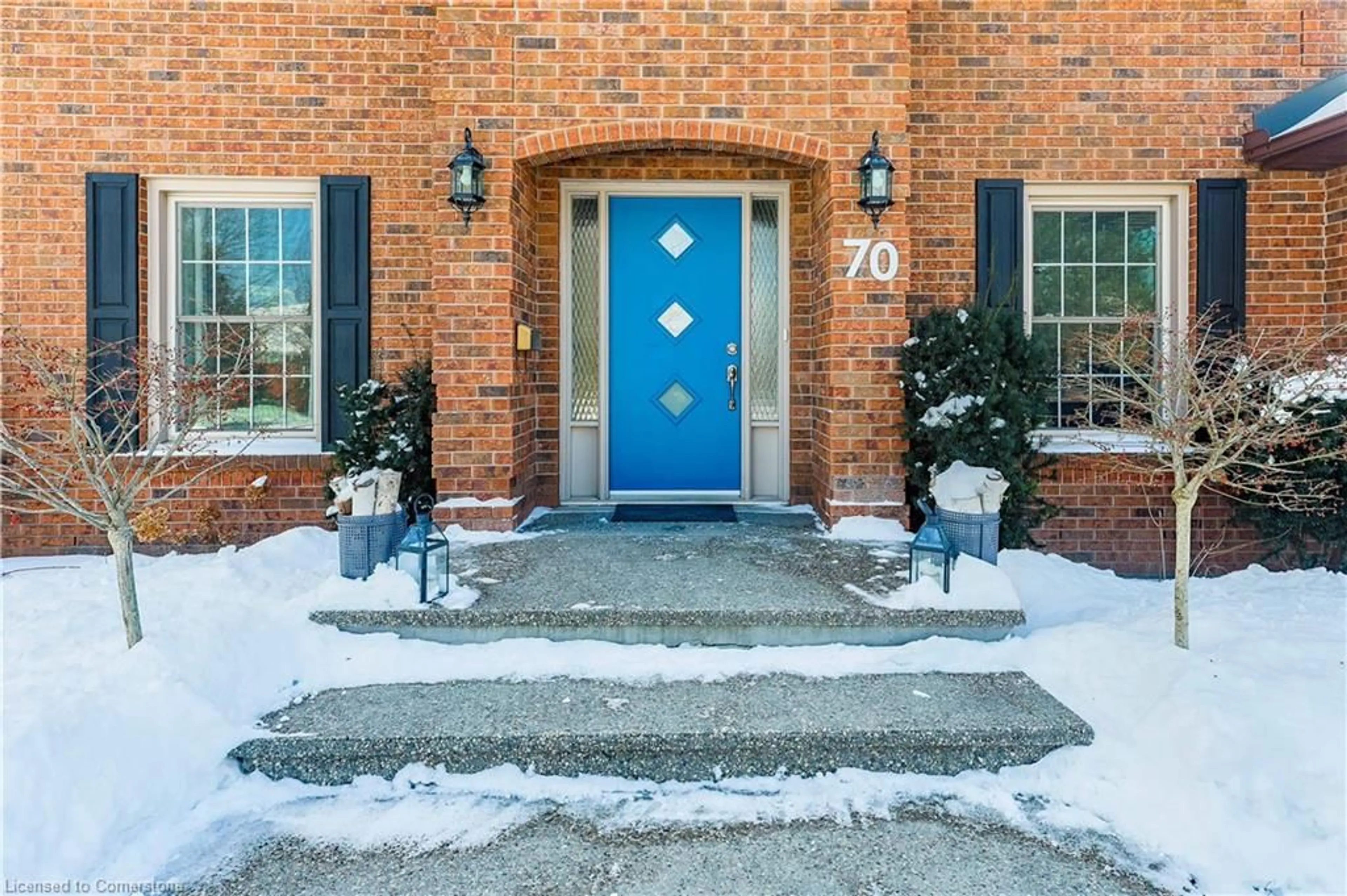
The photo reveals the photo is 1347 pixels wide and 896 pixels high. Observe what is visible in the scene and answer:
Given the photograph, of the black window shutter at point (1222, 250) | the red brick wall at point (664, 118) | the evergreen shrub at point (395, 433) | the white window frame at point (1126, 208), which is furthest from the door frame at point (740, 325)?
the black window shutter at point (1222, 250)

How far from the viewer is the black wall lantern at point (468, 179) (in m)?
5.20

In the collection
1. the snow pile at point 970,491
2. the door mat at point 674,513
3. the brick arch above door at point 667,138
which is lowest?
the door mat at point 674,513

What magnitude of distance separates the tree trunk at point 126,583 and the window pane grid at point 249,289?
9.20ft

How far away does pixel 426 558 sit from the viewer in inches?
159

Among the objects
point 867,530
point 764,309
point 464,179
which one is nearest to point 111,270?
point 464,179

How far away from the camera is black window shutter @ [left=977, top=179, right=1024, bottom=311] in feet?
19.9

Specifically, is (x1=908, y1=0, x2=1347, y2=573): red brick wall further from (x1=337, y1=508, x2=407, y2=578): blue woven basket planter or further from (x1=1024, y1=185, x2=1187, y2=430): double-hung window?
(x1=337, y1=508, x2=407, y2=578): blue woven basket planter

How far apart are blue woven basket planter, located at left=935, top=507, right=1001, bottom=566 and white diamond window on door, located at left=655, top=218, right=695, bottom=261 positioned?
9.75 ft

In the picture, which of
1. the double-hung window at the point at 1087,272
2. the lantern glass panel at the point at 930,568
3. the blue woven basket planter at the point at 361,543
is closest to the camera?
the lantern glass panel at the point at 930,568

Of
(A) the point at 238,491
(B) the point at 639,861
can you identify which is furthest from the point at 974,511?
(A) the point at 238,491

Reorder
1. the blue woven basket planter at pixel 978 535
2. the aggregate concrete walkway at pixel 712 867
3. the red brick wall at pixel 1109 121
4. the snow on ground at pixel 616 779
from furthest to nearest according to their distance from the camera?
the red brick wall at pixel 1109 121 < the blue woven basket planter at pixel 978 535 < the snow on ground at pixel 616 779 < the aggregate concrete walkway at pixel 712 867

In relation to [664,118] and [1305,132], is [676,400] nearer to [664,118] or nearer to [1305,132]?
[664,118]

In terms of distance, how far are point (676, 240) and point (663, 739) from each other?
4265 millimetres

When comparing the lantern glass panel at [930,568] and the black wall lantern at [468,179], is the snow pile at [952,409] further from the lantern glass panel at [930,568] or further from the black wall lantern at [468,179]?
the black wall lantern at [468,179]
